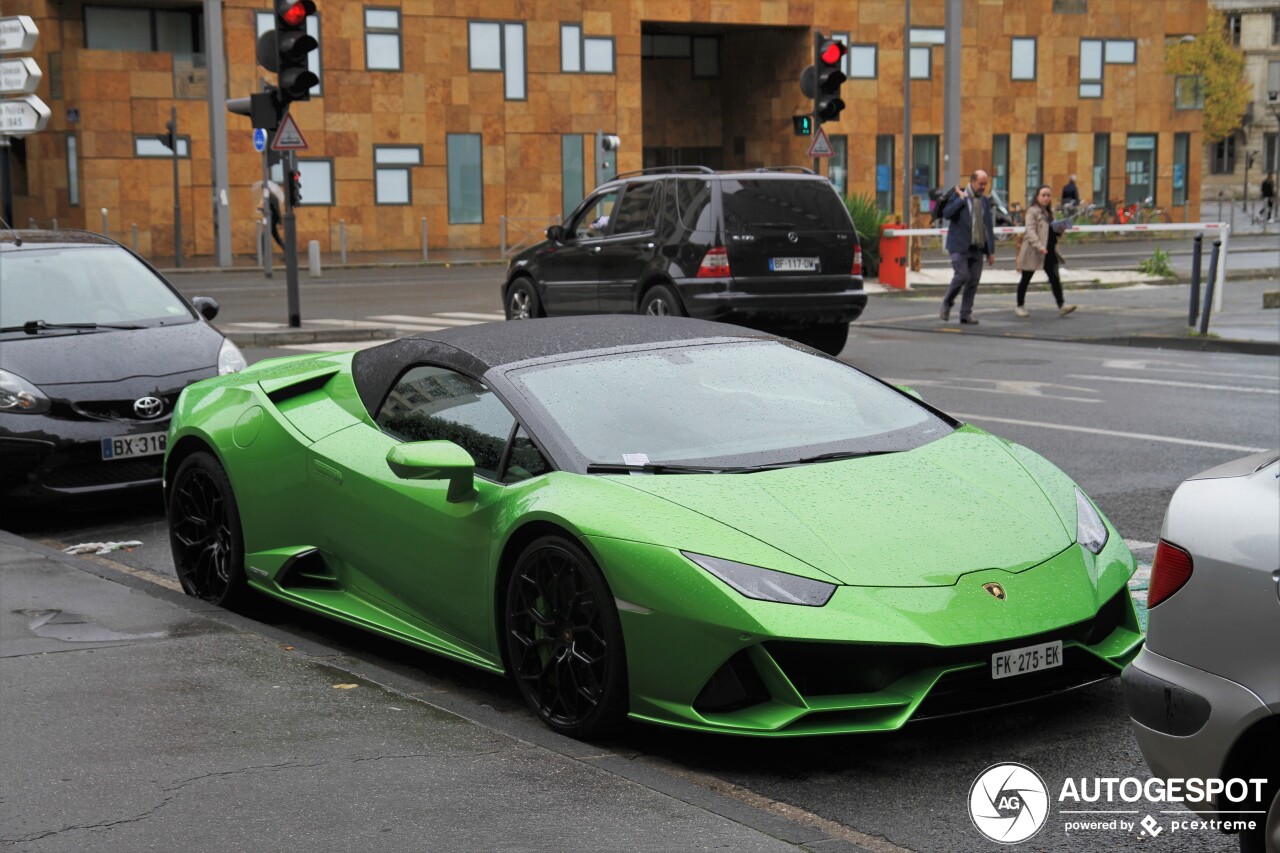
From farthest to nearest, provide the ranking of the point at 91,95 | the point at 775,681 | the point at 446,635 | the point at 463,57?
the point at 463,57
the point at 91,95
the point at 446,635
the point at 775,681

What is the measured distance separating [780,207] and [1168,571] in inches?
524

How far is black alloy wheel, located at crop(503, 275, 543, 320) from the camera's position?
18.5 metres

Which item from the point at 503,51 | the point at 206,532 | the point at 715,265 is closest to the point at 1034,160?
the point at 503,51

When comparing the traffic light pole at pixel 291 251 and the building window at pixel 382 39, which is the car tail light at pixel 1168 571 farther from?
the building window at pixel 382 39

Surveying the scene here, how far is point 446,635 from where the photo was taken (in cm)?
555

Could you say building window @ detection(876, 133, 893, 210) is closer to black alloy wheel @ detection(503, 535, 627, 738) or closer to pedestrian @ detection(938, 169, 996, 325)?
pedestrian @ detection(938, 169, 996, 325)

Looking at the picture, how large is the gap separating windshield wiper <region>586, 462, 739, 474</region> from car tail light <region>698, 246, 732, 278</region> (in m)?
10.9

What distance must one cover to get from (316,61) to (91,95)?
5.81 meters

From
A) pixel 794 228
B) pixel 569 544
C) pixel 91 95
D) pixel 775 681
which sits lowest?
pixel 775 681

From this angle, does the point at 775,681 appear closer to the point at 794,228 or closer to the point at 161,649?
the point at 161,649

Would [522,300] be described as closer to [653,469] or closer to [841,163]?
[653,469]

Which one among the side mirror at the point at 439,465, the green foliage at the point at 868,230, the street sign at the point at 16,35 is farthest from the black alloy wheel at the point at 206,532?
the green foliage at the point at 868,230

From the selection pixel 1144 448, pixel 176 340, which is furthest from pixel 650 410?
pixel 1144 448

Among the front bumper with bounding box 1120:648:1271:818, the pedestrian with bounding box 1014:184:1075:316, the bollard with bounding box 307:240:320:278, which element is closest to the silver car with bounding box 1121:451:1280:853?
the front bumper with bounding box 1120:648:1271:818
